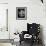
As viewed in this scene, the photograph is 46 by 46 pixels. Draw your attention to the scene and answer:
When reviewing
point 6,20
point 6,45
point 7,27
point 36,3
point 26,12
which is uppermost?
point 36,3

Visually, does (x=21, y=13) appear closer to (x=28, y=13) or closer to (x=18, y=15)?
(x=18, y=15)

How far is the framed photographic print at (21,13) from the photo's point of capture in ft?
10.4

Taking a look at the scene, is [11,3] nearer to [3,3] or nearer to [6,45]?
[3,3]

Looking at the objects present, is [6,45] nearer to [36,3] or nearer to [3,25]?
[3,25]

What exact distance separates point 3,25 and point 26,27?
674 millimetres

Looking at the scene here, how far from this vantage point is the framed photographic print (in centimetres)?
316

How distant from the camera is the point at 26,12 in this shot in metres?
3.16

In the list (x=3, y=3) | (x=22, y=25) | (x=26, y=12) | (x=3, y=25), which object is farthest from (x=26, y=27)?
(x=3, y=3)

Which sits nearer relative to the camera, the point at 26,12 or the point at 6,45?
the point at 6,45

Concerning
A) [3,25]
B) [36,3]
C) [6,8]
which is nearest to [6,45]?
[3,25]

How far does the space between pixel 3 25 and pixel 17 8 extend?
0.65 meters

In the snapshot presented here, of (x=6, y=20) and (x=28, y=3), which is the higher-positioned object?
(x=28, y=3)

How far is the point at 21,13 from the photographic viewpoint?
3.19 m

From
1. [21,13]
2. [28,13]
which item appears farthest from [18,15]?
[28,13]
